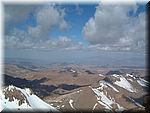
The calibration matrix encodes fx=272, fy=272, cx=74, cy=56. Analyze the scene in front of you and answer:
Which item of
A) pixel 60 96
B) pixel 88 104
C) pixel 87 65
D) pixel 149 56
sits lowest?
pixel 88 104

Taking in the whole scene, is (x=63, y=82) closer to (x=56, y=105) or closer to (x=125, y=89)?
(x=56, y=105)

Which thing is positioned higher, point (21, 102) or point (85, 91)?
point (21, 102)

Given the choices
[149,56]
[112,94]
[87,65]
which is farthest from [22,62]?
[112,94]

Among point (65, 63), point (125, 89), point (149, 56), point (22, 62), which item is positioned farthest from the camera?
point (125, 89)

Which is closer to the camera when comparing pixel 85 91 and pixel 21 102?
pixel 21 102

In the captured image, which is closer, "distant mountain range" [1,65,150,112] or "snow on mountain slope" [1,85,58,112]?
"snow on mountain slope" [1,85,58,112]

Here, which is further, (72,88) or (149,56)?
(72,88)

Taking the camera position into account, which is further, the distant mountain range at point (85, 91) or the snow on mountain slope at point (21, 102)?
the distant mountain range at point (85, 91)

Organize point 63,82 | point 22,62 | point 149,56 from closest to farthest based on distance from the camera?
point 149,56
point 22,62
point 63,82

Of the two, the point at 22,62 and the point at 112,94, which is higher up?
the point at 22,62

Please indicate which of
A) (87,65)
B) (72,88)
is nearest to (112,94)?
(72,88)
